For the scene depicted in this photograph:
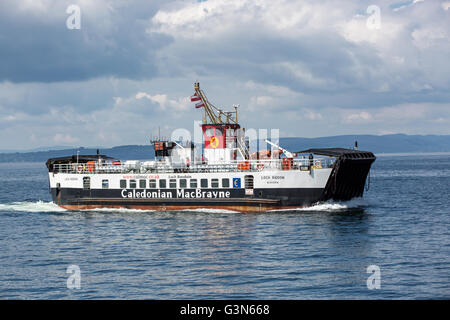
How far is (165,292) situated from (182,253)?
8.17 metres

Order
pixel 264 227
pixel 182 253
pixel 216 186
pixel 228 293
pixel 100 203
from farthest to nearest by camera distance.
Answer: pixel 100 203 → pixel 216 186 → pixel 264 227 → pixel 182 253 → pixel 228 293

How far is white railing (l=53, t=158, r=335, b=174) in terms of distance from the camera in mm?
48844

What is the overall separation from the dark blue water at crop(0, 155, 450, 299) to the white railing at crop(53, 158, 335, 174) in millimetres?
4299

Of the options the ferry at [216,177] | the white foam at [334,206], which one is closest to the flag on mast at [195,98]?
the ferry at [216,177]

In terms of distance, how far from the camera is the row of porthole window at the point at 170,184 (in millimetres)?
49812

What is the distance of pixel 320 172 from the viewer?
46.9 metres

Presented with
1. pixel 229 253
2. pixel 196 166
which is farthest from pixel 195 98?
pixel 229 253

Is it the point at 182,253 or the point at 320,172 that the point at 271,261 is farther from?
the point at 320,172

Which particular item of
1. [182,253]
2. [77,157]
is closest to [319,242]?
[182,253]

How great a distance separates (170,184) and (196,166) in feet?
10.6

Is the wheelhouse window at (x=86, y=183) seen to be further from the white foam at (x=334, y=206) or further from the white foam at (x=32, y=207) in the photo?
the white foam at (x=334, y=206)

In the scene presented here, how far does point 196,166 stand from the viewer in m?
51.7

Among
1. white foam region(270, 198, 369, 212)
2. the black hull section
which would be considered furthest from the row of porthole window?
the black hull section

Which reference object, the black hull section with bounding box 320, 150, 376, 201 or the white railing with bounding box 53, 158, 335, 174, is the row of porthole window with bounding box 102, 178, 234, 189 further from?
the black hull section with bounding box 320, 150, 376, 201
